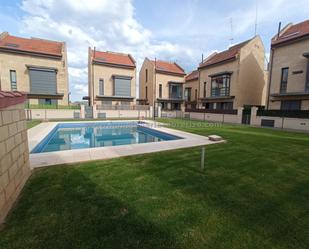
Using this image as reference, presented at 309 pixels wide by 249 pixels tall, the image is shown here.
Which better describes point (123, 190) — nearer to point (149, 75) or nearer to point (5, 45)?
point (5, 45)

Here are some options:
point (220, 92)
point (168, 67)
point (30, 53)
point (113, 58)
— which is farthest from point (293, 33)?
point (30, 53)

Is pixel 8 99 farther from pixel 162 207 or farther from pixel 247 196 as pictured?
pixel 247 196

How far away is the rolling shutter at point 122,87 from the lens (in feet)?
92.4

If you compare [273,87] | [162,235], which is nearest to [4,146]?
[162,235]

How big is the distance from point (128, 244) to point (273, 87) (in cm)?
2177

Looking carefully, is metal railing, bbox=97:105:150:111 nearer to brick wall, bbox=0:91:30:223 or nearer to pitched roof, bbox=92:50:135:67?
pitched roof, bbox=92:50:135:67

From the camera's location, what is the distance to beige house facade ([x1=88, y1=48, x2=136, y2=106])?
88.4 ft

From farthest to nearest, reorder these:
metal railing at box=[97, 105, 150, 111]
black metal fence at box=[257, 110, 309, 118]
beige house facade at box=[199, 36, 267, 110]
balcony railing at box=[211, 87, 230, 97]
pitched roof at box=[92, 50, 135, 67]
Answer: pitched roof at box=[92, 50, 135, 67]
metal railing at box=[97, 105, 150, 111]
balcony railing at box=[211, 87, 230, 97]
beige house facade at box=[199, 36, 267, 110]
black metal fence at box=[257, 110, 309, 118]

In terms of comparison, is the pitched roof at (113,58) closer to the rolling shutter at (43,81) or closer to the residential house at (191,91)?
the rolling shutter at (43,81)

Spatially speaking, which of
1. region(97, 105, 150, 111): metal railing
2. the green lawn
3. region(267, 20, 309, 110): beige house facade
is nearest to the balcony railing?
region(267, 20, 309, 110): beige house facade

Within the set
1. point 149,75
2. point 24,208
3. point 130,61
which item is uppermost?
point 130,61

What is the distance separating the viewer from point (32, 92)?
74.5ft

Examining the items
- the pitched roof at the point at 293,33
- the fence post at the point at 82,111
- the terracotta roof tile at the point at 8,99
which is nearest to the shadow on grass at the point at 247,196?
the terracotta roof tile at the point at 8,99

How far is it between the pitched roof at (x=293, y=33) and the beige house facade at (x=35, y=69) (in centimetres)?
2757
